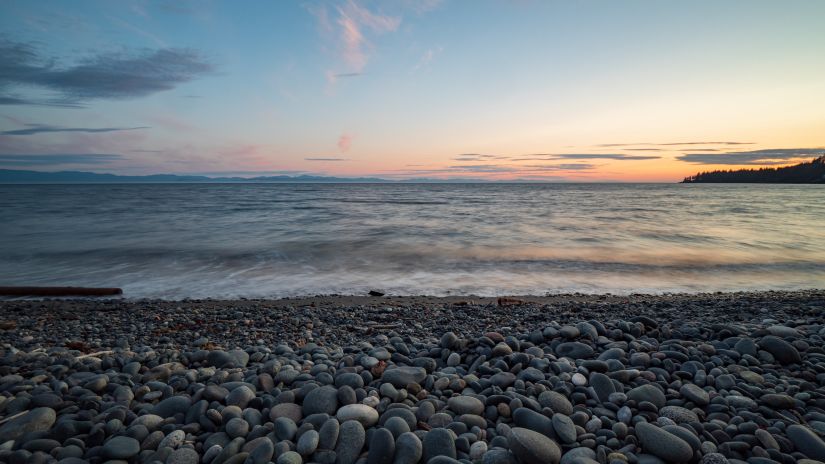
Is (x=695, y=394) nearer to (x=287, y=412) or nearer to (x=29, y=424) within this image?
(x=287, y=412)

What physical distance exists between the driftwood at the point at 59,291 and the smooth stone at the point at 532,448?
324 inches

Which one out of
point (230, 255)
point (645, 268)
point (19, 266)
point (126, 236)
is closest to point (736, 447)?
point (645, 268)

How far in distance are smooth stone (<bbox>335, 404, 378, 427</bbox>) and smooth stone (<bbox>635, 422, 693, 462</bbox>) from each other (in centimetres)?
142

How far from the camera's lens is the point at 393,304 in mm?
6668

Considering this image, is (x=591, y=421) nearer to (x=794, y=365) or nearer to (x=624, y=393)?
(x=624, y=393)

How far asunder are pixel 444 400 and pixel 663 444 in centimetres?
120

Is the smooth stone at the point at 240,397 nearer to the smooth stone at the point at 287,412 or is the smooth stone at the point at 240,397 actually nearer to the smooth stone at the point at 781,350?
the smooth stone at the point at 287,412

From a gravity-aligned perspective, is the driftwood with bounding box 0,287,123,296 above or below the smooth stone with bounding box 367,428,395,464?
below

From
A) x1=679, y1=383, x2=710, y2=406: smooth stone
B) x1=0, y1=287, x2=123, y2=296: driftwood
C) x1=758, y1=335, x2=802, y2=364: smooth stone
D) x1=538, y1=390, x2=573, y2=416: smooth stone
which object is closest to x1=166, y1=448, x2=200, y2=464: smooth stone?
x1=538, y1=390, x2=573, y2=416: smooth stone

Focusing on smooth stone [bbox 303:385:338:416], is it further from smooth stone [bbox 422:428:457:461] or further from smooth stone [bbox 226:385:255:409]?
smooth stone [bbox 422:428:457:461]

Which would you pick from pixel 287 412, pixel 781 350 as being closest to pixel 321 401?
pixel 287 412

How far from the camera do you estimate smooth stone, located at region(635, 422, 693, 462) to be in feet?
6.53

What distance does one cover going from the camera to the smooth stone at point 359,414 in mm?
2357

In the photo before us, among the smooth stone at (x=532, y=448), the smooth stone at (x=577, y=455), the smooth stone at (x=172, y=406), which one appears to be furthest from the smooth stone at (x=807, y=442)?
the smooth stone at (x=172, y=406)
